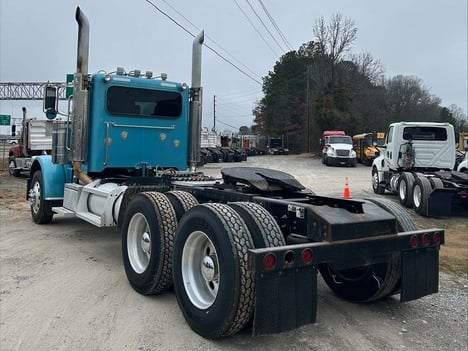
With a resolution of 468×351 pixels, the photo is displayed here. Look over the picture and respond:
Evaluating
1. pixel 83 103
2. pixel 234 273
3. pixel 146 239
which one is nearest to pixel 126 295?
pixel 146 239

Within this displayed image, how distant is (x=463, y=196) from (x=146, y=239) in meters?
10.2

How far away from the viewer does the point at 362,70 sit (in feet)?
203

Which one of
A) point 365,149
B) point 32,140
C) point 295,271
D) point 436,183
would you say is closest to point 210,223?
point 295,271

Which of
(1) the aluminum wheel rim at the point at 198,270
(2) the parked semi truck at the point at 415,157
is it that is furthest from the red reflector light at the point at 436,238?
(2) the parked semi truck at the point at 415,157

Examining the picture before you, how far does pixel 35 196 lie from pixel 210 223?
21.8 feet

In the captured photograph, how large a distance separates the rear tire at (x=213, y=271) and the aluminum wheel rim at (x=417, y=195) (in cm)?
1006

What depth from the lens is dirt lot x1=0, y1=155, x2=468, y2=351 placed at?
4.07m

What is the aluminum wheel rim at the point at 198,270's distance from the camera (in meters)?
4.25

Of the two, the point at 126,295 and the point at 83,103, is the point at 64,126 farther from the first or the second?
the point at 126,295

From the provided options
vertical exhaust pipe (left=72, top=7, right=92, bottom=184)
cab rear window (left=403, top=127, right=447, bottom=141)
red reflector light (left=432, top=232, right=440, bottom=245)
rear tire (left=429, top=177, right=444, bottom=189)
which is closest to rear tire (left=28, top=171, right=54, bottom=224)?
vertical exhaust pipe (left=72, top=7, right=92, bottom=184)

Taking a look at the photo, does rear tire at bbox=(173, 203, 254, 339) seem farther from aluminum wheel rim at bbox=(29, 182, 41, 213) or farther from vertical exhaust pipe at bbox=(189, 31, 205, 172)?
aluminum wheel rim at bbox=(29, 182, 41, 213)

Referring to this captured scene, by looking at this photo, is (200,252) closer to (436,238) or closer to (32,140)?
(436,238)

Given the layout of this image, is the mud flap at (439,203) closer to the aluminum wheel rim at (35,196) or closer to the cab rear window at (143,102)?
the cab rear window at (143,102)

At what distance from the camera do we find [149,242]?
5293mm
